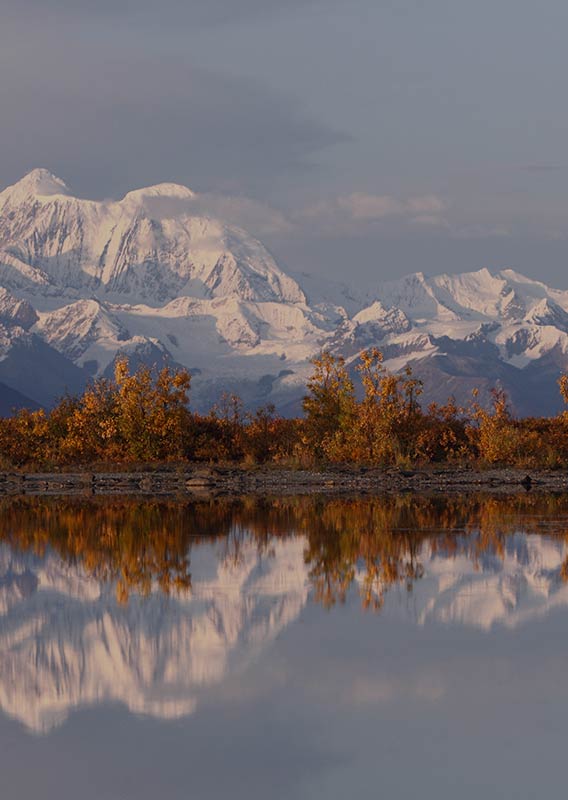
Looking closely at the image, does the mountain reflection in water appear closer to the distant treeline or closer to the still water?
the still water

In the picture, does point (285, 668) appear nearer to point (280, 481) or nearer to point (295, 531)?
point (295, 531)

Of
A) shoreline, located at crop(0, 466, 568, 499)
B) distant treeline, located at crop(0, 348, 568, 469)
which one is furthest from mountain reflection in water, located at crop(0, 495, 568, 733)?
distant treeline, located at crop(0, 348, 568, 469)

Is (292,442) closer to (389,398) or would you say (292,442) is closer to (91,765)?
(389,398)

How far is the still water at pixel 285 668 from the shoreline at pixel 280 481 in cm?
1574

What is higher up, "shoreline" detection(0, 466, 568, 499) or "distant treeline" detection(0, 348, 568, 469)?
"distant treeline" detection(0, 348, 568, 469)

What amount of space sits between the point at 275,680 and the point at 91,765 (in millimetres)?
3140

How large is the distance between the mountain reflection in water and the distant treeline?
697 inches

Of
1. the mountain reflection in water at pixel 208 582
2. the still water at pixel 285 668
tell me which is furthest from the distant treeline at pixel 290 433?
the still water at pixel 285 668

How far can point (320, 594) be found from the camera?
19938 mm

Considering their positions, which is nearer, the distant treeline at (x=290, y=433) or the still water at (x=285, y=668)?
the still water at (x=285, y=668)

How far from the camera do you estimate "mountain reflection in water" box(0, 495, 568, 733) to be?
14531 mm

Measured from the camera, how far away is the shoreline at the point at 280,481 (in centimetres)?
4266

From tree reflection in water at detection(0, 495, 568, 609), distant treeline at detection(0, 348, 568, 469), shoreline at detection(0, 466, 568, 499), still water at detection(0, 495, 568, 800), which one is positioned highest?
distant treeline at detection(0, 348, 568, 469)

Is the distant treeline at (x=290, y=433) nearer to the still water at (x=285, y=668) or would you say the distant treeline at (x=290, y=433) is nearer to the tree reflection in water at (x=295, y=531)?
the tree reflection in water at (x=295, y=531)
